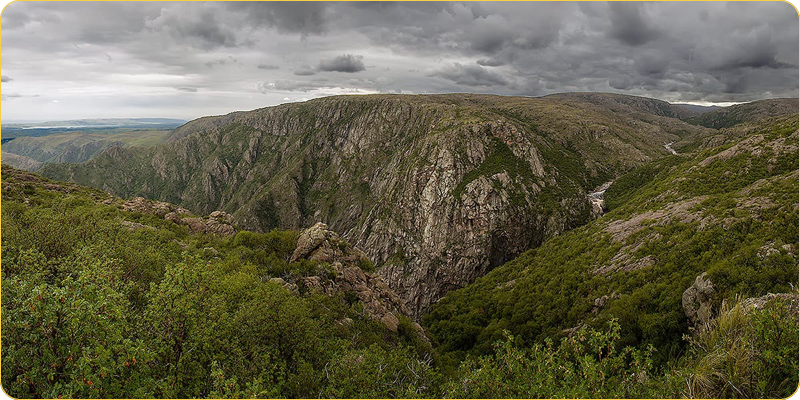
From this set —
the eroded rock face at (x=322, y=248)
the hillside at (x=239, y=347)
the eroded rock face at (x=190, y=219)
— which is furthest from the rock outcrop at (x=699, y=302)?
the eroded rock face at (x=190, y=219)

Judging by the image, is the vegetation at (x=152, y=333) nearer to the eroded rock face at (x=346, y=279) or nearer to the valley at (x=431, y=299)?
the valley at (x=431, y=299)

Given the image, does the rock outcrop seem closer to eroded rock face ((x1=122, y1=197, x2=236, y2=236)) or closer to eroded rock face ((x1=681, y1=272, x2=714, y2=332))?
eroded rock face ((x1=681, y1=272, x2=714, y2=332))

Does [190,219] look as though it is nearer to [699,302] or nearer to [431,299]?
[699,302]

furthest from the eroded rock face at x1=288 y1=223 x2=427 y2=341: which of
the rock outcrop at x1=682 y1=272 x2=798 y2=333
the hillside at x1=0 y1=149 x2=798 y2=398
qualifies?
the rock outcrop at x1=682 y1=272 x2=798 y2=333

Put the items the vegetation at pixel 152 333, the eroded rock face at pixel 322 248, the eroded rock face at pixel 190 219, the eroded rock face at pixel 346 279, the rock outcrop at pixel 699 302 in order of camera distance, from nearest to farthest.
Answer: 1. the vegetation at pixel 152 333
2. the rock outcrop at pixel 699 302
3. the eroded rock face at pixel 346 279
4. the eroded rock face at pixel 322 248
5. the eroded rock face at pixel 190 219

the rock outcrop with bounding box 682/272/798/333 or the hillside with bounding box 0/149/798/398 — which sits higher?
the hillside with bounding box 0/149/798/398

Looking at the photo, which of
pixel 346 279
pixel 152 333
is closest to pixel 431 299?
pixel 346 279

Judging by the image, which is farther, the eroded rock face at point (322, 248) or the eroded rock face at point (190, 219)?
the eroded rock face at point (190, 219)

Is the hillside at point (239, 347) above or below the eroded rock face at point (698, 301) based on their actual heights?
above
